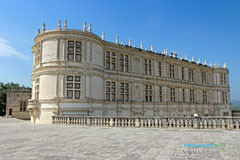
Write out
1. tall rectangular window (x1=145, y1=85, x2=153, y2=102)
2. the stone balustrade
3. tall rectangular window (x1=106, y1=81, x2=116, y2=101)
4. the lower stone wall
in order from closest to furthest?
1. the stone balustrade
2. tall rectangular window (x1=106, y1=81, x2=116, y2=101)
3. tall rectangular window (x1=145, y1=85, x2=153, y2=102)
4. the lower stone wall

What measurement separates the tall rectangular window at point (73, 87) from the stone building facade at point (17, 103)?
2253 cm

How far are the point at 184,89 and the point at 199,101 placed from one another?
17.8 ft

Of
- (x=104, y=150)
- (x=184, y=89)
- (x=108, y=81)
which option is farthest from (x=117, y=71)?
(x=104, y=150)

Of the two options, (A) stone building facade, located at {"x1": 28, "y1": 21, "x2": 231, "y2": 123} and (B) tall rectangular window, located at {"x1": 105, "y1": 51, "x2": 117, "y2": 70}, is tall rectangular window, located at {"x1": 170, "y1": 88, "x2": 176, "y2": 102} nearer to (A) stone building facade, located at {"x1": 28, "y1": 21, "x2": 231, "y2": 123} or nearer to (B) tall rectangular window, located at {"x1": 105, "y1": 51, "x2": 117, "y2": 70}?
(A) stone building facade, located at {"x1": 28, "y1": 21, "x2": 231, "y2": 123}

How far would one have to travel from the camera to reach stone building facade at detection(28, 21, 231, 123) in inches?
824

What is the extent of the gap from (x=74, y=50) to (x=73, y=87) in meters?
4.12

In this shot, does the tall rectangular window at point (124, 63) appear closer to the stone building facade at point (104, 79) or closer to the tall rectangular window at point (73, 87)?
the stone building facade at point (104, 79)

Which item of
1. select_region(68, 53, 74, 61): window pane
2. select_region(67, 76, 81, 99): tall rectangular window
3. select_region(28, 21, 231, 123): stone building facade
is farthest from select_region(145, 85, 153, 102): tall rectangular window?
select_region(68, 53, 74, 61): window pane

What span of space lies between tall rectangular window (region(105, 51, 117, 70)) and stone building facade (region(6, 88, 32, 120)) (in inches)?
872

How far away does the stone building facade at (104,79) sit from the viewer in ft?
68.7

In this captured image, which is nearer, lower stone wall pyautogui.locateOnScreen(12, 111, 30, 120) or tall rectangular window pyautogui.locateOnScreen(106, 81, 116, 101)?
tall rectangular window pyautogui.locateOnScreen(106, 81, 116, 101)

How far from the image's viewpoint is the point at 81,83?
21375 mm

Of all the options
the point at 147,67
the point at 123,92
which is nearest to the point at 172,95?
the point at 147,67

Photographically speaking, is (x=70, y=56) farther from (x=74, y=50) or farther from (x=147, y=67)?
(x=147, y=67)
